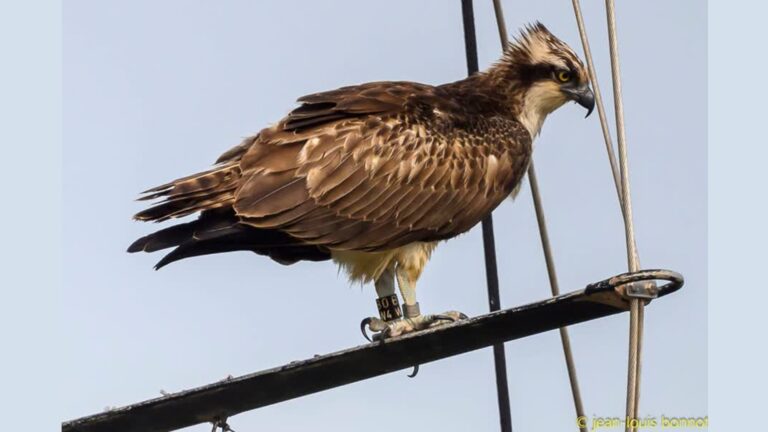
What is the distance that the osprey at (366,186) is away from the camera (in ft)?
28.0

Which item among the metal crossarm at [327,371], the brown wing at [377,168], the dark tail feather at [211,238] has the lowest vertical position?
the metal crossarm at [327,371]

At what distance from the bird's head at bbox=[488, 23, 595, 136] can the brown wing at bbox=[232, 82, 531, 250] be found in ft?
1.54

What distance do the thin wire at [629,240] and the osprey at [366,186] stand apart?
71.8 inches

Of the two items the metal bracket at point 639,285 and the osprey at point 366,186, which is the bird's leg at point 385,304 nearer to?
the osprey at point 366,186

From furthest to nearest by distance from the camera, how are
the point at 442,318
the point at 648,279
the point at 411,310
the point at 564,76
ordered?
the point at 564,76
the point at 411,310
the point at 442,318
the point at 648,279

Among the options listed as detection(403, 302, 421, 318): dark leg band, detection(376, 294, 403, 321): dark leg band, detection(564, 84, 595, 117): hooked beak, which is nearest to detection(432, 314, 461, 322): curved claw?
detection(403, 302, 421, 318): dark leg band

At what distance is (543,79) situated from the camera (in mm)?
9930

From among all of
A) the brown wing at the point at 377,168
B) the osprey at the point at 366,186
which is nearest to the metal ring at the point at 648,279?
the osprey at the point at 366,186

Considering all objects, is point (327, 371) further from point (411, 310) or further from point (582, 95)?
point (582, 95)

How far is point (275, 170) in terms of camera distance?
868cm

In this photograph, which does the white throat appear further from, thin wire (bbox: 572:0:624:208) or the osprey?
thin wire (bbox: 572:0:624:208)

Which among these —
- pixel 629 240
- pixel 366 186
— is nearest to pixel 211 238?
pixel 366 186

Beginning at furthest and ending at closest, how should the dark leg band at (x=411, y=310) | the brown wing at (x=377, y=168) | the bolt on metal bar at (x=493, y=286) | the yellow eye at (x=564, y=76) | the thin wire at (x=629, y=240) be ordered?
the yellow eye at (x=564, y=76) < the dark leg band at (x=411, y=310) < the brown wing at (x=377, y=168) < the bolt on metal bar at (x=493, y=286) < the thin wire at (x=629, y=240)

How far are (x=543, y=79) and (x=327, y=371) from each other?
3288 mm
